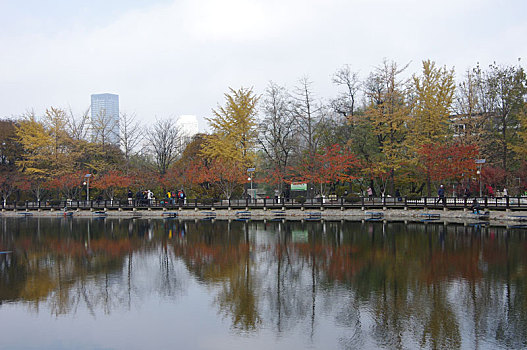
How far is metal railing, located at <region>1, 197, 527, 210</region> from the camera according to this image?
29.7 meters

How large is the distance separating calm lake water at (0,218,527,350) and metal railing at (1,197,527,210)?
7.70 meters

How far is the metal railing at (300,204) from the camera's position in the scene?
29719 mm

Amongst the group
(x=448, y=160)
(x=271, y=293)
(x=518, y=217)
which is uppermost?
(x=448, y=160)

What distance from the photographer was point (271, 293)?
12.2m

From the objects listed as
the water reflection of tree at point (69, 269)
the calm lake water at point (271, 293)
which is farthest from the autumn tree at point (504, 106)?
the water reflection of tree at point (69, 269)

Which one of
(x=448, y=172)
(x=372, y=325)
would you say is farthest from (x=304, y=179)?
(x=372, y=325)

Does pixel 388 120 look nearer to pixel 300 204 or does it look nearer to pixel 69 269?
pixel 300 204

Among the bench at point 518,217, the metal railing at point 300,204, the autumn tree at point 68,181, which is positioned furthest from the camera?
the autumn tree at point 68,181

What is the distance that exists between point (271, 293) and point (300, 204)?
24.9 m

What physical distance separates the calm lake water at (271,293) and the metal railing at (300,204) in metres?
7.70

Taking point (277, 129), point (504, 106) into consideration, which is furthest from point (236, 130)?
point (504, 106)

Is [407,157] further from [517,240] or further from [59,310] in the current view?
[59,310]

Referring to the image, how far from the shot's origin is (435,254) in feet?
55.9

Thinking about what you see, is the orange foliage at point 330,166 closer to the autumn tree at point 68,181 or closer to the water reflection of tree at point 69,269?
the water reflection of tree at point 69,269
